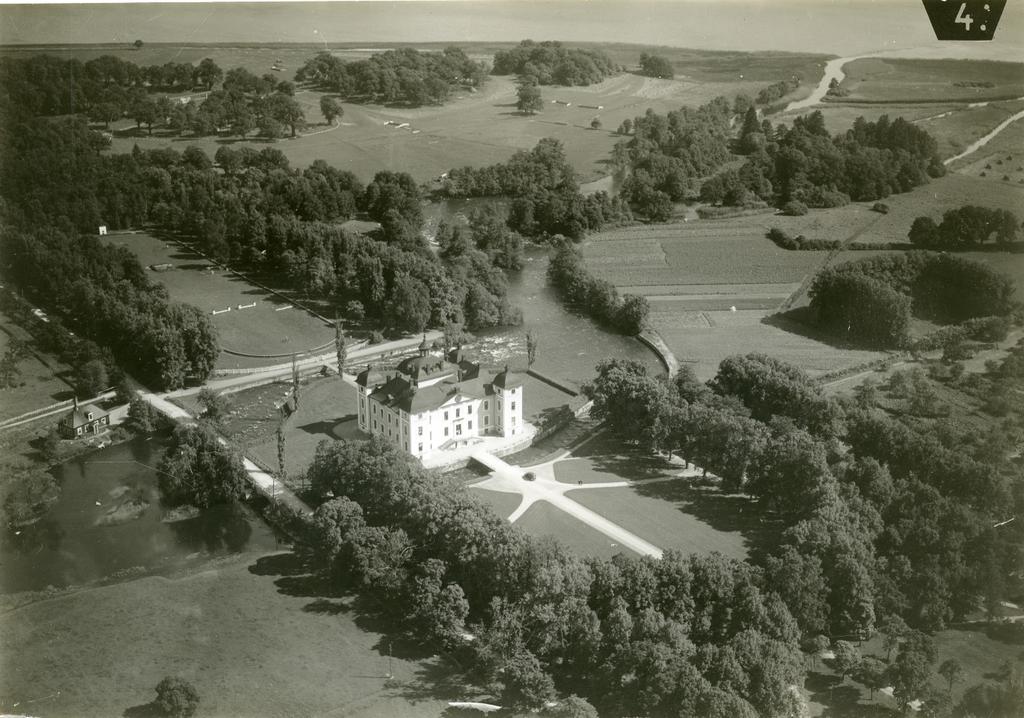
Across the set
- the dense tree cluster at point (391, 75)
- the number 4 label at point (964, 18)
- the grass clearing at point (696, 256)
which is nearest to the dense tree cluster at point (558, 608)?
the number 4 label at point (964, 18)

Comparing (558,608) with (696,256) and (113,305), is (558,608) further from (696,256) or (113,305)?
(696,256)

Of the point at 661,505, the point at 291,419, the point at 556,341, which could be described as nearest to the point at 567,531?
the point at 661,505

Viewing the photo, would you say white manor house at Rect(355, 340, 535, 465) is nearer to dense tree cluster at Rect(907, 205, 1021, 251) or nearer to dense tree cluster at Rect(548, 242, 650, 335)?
dense tree cluster at Rect(548, 242, 650, 335)

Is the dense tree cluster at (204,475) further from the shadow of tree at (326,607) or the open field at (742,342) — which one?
the open field at (742,342)

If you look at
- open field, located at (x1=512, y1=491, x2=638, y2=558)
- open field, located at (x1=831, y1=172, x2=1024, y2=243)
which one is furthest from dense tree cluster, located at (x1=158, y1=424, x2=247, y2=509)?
open field, located at (x1=831, y1=172, x2=1024, y2=243)

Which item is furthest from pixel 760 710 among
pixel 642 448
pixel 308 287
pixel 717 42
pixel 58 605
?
pixel 717 42

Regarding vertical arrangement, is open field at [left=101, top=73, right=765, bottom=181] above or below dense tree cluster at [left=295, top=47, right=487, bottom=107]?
below
